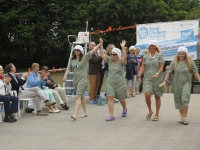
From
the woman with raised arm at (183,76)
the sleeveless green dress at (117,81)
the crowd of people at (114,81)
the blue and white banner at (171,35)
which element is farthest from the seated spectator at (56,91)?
the blue and white banner at (171,35)

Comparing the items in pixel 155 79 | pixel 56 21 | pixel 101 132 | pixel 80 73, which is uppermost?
pixel 56 21

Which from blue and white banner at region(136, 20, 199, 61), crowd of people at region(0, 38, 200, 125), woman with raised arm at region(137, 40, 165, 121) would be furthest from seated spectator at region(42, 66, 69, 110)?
blue and white banner at region(136, 20, 199, 61)

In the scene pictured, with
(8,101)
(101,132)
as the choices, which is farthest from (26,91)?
(101,132)

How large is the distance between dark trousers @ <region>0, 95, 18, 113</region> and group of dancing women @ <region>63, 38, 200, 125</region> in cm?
136

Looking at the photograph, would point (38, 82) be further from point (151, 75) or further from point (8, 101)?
point (151, 75)

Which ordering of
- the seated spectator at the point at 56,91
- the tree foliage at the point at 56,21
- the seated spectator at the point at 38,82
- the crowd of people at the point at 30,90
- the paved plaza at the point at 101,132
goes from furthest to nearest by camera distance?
1. the tree foliage at the point at 56,21
2. the seated spectator at the point at 56,91
3. the seated spectator at the point at 38,82
4. the crowd of people at the point at 30,90
5. the paved plaza at the point at 101,132

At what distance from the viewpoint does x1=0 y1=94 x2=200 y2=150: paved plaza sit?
20.2 ft

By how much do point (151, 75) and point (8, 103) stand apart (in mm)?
3313

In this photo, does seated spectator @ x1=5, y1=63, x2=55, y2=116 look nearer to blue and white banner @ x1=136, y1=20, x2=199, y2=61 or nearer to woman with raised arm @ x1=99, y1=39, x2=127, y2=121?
woman with raised arm @ x1=99, y1=39, x2=127, y2=121

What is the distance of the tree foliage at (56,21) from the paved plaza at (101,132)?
25998 millimetres

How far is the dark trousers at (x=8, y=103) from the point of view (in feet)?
27.3

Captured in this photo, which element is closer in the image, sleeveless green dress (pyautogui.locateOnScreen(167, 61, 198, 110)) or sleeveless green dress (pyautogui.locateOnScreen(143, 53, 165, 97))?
sleeveless green dress (pyautogui.locateOnScreen(167, 61, 198, 110))

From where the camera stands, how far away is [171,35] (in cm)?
1686

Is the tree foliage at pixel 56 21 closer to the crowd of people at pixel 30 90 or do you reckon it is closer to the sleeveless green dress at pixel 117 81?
the crowd of people at pixel 30 90
